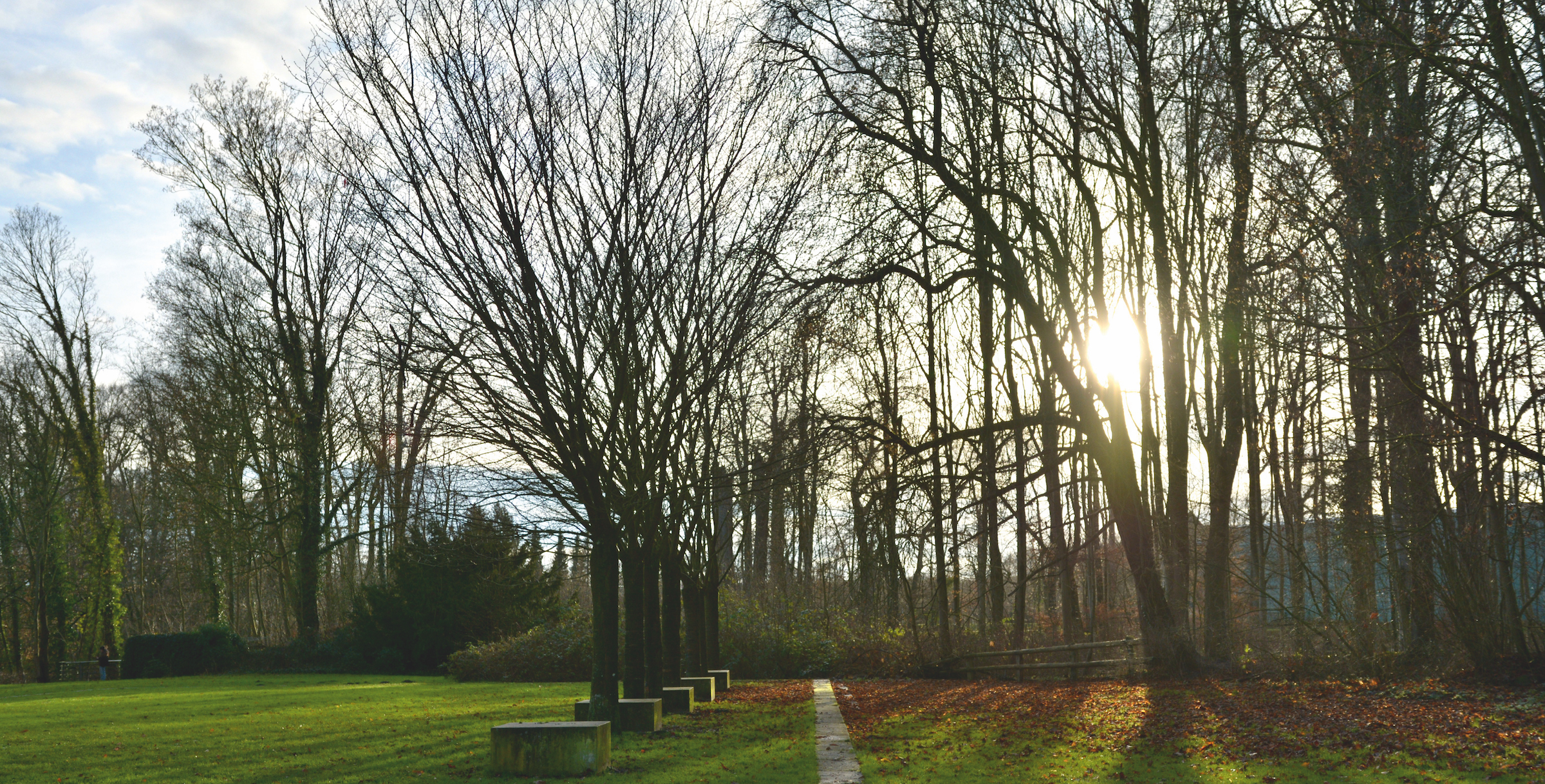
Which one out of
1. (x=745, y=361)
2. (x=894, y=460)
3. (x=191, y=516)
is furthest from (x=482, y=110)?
(x=191, y=516)

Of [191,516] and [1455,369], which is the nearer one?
[1455,369]

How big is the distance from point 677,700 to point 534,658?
481 inches

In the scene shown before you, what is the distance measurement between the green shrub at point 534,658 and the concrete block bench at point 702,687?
9.03m

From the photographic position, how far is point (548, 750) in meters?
8.20

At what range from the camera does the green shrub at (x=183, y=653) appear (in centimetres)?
2867

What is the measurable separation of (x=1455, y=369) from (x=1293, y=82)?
5.48 m

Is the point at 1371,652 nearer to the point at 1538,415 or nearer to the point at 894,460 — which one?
the point at 1538,415

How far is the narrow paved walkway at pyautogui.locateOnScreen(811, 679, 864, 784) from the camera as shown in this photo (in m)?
8.12

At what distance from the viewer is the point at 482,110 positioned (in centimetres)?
1030

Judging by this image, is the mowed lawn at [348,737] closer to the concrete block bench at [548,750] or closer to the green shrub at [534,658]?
the concrete block bench at [548,750]

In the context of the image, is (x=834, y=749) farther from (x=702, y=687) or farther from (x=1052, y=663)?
(x=1052, y=663)

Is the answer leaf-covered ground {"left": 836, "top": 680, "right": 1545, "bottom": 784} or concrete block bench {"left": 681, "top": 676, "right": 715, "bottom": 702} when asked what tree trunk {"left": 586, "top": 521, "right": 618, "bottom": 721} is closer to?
leaf-covered ground {"left": 836, "top": 680, "right": 1545, "bottom": 784}

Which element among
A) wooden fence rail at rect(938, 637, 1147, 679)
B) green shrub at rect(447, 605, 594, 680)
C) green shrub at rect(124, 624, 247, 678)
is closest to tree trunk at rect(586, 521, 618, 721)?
wooden fence rail at rect(938, 637, 1147, 679)

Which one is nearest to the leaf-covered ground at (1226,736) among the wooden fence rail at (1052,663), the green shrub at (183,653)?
the wooden fence rail at (1052,663)
